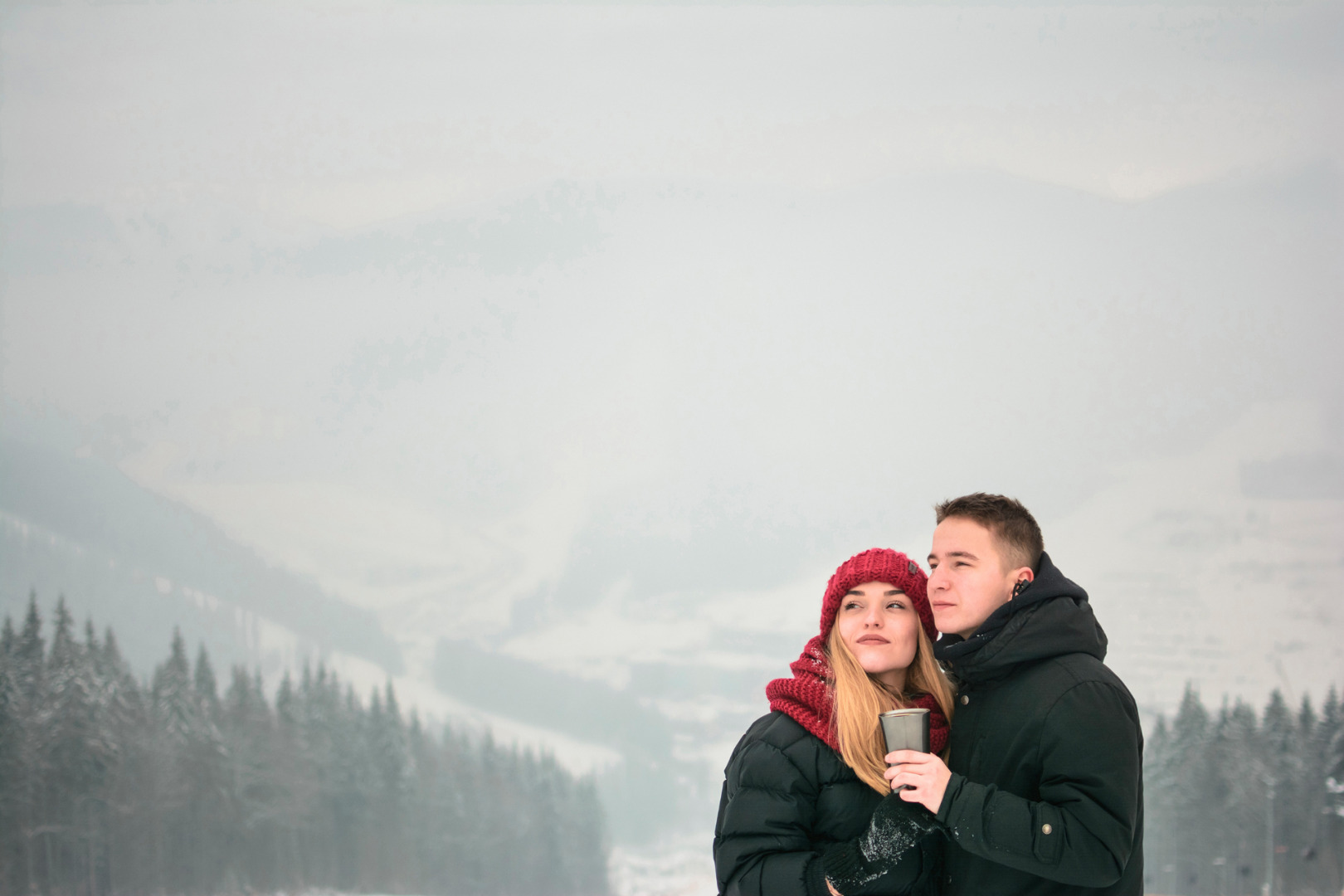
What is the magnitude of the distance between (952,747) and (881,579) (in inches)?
12.8

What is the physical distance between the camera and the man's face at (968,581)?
1687 mm

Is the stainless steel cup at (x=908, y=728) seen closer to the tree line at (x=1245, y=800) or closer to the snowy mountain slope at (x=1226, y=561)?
the snowy mountain slope at (x=1226, y=561)

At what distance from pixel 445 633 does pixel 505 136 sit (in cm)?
367

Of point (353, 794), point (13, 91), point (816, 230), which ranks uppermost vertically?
point (13, 91)

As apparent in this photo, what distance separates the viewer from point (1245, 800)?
634 cm

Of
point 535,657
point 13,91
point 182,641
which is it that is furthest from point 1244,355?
point 13,91

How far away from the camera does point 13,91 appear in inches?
281

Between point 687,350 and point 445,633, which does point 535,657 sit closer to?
point 445,633

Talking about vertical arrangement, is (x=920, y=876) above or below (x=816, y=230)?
below

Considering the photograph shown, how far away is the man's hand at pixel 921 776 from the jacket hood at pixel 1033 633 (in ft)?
0.76

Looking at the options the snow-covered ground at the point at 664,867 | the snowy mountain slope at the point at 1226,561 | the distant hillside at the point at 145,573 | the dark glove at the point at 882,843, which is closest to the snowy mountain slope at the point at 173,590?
the distant hillside at the point at 145,573

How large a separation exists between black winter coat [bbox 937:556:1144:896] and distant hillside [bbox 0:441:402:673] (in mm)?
5787

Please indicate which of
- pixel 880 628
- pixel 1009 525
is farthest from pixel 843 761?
pixel 1009 525

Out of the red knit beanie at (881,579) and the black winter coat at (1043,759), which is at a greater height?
the red knit beanie at (881,579)
